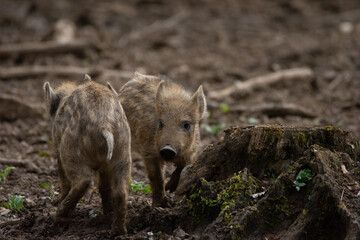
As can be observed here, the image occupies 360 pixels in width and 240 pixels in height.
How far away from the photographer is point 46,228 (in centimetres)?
572

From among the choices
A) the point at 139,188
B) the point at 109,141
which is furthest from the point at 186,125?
the point at 109,141

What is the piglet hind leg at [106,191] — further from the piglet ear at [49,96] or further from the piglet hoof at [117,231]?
the piglet ear at [49,96]

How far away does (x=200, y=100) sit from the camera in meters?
7.68

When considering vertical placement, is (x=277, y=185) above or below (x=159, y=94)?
below

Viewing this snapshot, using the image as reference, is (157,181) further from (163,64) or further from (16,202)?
(163,64)

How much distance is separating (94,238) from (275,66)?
10115mm

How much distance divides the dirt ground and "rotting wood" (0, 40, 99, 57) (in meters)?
0.06

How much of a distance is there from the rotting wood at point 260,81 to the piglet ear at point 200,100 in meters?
4.49

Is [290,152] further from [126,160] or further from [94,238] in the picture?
[94,238]

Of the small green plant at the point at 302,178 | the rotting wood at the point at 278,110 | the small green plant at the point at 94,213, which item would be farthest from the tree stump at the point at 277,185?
the rotting wood at the point at 278,110

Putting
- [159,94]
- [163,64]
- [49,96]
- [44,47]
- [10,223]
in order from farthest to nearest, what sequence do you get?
[163,64], [44,47], [159,94], [49,96], [10,223]

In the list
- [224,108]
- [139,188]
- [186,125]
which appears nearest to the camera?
[139,188]

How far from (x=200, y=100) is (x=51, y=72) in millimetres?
6604

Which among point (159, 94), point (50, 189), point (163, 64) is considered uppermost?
point (159, 94)
